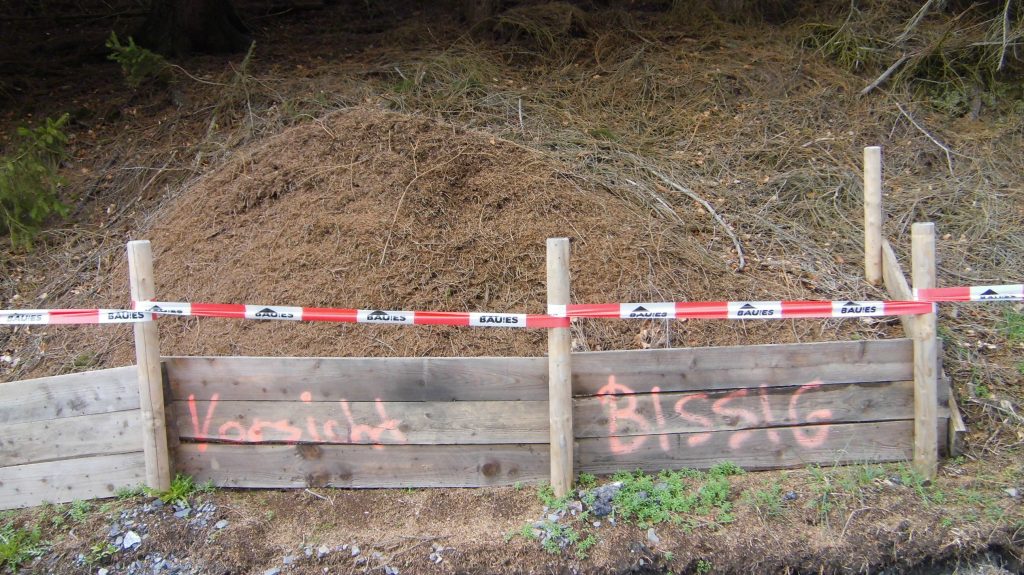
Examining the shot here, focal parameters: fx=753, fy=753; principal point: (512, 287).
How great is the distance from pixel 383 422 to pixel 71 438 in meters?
1.86

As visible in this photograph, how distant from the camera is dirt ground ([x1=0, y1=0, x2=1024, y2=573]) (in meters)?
4.07

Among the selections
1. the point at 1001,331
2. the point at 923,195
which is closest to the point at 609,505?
the point at 1001,331

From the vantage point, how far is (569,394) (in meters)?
4.20

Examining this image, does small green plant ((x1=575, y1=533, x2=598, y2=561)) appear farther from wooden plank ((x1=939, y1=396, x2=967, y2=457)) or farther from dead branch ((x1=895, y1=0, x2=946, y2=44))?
dead branch ((x1=895, y1=0, x2=946, y2=44))

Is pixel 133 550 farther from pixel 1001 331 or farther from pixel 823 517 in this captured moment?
pixel 1001 331

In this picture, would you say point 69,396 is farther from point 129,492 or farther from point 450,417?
point 450,417

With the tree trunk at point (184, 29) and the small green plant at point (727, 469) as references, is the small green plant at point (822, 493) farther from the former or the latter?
the tree trunk at point (184, 29)

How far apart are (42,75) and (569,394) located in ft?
27.4

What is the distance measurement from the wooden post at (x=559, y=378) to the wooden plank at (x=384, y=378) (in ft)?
0.38

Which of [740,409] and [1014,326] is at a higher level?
[1014,326]

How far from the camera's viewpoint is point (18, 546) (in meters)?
4.14

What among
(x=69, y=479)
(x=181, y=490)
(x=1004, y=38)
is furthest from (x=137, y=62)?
(x=1004, y=38)

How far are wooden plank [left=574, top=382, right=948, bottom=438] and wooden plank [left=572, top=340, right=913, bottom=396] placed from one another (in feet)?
0.20

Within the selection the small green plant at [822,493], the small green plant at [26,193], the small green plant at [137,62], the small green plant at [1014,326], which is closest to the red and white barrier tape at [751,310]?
the small green plant at [822,493]
